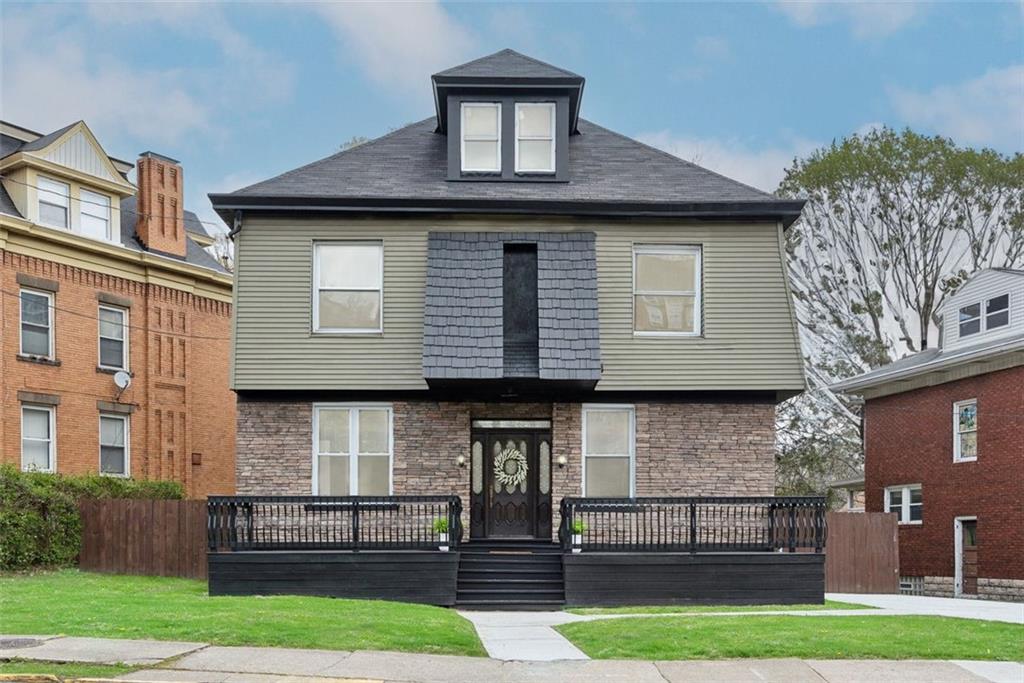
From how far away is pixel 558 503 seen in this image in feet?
67.4

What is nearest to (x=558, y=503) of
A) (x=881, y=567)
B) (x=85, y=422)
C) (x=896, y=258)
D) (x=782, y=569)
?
(x=782, y=569)

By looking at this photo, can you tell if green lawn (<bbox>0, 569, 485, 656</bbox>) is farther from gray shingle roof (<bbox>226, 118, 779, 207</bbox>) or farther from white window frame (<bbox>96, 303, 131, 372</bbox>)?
white window frame (<bbox>96, 303, 131, 372</bbox>)

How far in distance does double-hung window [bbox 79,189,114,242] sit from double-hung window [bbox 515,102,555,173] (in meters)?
12.1

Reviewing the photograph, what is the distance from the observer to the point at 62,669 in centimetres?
1048

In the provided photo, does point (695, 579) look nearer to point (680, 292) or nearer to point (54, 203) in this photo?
point (680, 292)

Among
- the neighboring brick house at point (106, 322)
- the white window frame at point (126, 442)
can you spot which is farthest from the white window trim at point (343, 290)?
the white window frame at point (126, 442)

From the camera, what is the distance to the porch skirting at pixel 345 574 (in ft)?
61.1

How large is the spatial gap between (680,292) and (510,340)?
10.1 ft

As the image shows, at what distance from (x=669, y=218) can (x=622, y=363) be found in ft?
8.66

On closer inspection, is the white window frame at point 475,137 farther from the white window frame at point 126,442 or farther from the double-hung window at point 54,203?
the white window frame at point 126,442

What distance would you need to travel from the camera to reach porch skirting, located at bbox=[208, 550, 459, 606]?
1862cm

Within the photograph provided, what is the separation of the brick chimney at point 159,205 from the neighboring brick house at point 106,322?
0.12 ft

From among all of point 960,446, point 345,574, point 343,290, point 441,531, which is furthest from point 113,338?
point 960,446

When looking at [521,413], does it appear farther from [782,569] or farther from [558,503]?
[782,569]
